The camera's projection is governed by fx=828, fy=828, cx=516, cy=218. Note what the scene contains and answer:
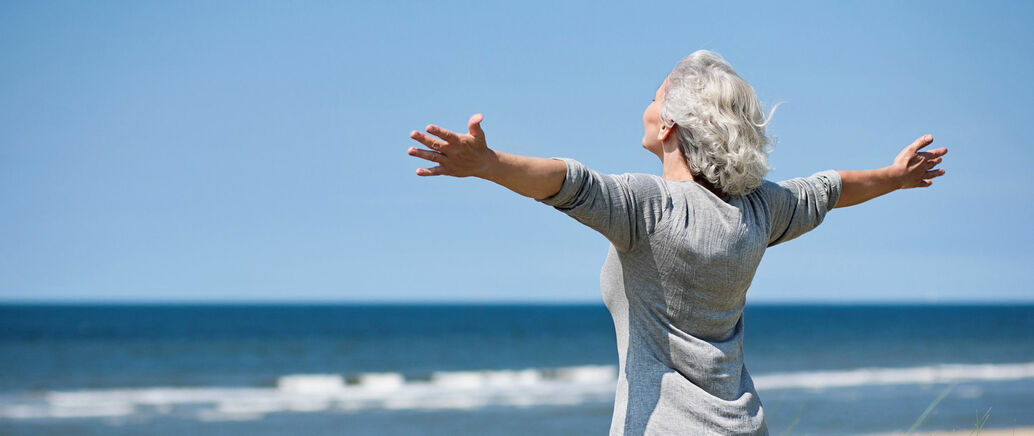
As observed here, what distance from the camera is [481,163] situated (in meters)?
1.43

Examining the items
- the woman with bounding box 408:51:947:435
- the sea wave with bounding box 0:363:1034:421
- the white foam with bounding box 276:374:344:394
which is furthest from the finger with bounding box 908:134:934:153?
the white foam with bounding box 276:374:344:394

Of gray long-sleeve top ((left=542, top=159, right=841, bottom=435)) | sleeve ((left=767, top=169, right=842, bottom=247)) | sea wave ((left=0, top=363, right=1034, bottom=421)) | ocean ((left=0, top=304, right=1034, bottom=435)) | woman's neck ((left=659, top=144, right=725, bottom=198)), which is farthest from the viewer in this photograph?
sea wave ((left=0, top=363, right=1034, bottom=421))

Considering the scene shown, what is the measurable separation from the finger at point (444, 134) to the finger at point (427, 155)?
40 mm

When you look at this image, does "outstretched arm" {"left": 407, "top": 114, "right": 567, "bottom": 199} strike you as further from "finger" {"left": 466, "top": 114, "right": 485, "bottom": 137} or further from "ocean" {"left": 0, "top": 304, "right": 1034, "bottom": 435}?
"ocean" {"left": 0, "top": 304, "right": 1034, "bottom": 435}

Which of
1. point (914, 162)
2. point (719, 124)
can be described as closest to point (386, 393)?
point (914, 162)

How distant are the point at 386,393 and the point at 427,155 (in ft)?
47.3

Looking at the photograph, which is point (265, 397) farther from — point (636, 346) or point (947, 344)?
point (947, 344)

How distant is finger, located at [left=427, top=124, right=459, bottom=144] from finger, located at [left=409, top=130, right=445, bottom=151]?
0.04 feet

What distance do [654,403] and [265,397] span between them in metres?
Result: 13.8

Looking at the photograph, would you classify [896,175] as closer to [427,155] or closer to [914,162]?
[914,162]

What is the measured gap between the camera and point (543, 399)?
45.1 ft

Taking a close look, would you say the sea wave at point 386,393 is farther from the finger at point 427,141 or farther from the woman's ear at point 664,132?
the finger at point 427,141

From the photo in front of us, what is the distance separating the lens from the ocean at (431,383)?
37.4 ft

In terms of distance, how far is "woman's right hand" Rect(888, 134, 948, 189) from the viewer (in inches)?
88.7
